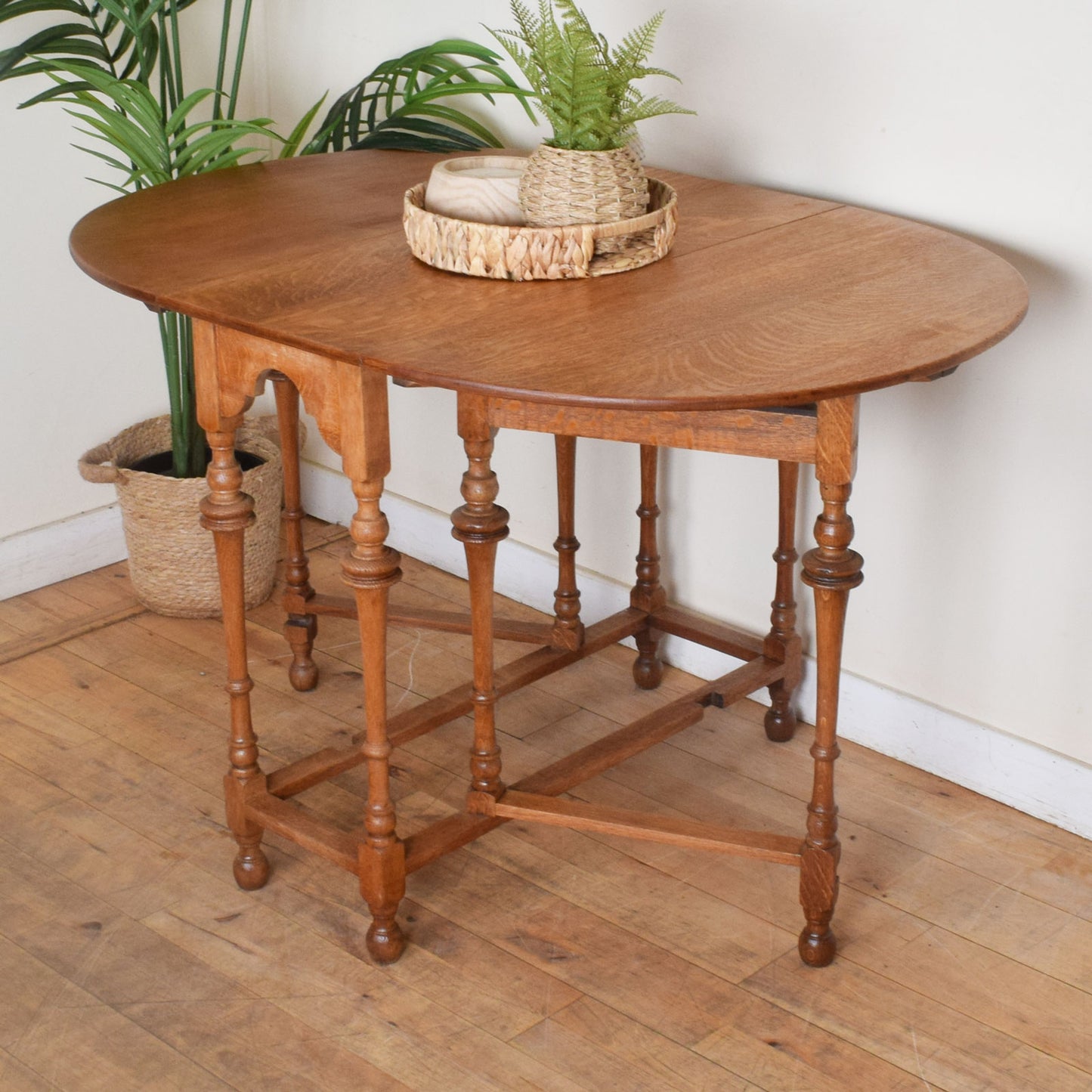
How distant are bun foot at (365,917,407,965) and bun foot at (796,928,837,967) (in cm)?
53

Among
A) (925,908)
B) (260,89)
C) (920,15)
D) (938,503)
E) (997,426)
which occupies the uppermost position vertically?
(920,15)

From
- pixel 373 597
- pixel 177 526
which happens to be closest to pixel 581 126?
pixel 373 597

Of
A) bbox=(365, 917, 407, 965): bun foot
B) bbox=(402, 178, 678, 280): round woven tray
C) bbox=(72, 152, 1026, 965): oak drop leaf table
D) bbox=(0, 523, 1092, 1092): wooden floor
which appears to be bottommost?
bbox=(0, 523, 1092, 1092): wooden floor

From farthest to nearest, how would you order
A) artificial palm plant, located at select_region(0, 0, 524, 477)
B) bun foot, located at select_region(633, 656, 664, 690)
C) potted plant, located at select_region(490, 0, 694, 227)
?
bun foot, located at select_region(633, 656, 664, 690) < artificial palm plant, located at select_region(0, 0, 524, 477) < potted plant, located at select_region(490, 0, 694, 227)

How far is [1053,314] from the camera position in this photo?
205cm

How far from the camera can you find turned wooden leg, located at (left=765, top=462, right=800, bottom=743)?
7.59 ft

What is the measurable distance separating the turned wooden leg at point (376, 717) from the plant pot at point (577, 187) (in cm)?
40

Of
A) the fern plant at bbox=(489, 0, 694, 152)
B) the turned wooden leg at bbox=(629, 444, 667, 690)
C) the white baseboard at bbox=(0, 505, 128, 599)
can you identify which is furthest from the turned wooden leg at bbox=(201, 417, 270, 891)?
the white baseboard at bbox=(0, 505, 128, 599)

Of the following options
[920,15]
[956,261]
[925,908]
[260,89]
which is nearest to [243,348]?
[956,261]

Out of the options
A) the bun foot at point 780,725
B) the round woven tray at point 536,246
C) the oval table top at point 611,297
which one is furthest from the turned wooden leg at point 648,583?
the round woven tray at point 536,246

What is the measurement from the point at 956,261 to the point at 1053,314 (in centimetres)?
25

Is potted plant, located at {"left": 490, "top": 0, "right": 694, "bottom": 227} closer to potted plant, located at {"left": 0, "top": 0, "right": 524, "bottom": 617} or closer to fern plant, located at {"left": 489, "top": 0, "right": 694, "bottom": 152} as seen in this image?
fern plant, located at {"left": 489, "top": 0, "right": 694, "bottom": 152}

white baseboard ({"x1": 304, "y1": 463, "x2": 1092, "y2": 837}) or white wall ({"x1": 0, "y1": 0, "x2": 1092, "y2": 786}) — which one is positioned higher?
white wall ({"x1": 0, "y1": 0, "x2": 1092, "y2": 786})

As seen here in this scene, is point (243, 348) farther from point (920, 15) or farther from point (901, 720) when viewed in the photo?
point (901, 720)
